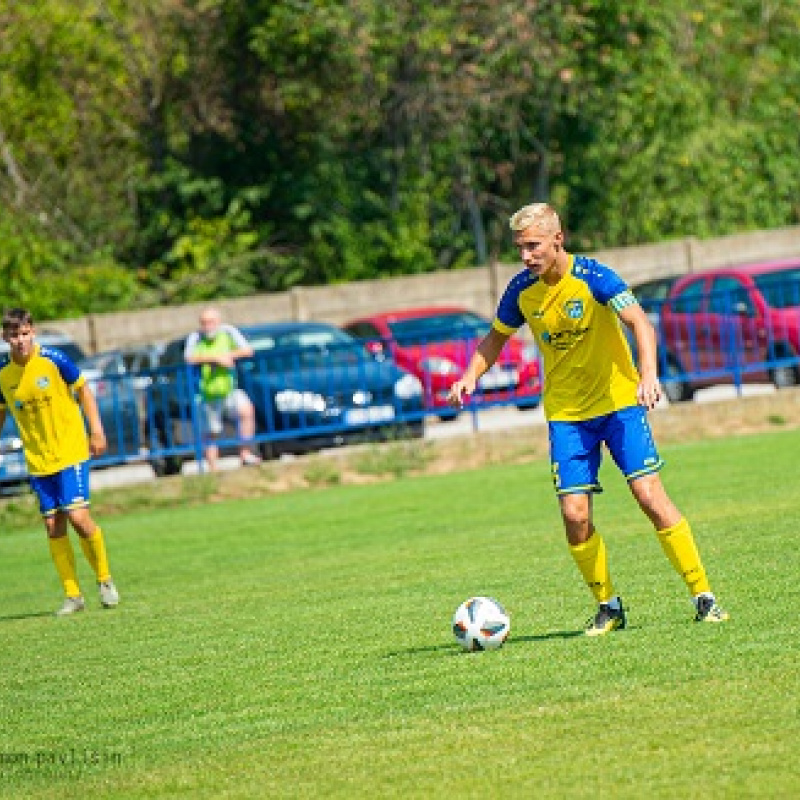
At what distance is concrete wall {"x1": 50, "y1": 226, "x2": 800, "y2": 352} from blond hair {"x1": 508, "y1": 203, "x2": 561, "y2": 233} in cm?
2636

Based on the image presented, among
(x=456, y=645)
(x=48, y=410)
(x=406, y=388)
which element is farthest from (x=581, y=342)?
(x=406, y=388)

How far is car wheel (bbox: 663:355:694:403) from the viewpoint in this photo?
2520cm

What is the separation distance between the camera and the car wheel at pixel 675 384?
25203mm

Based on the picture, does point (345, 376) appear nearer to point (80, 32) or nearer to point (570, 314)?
point (570, 314)

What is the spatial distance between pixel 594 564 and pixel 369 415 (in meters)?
13.8

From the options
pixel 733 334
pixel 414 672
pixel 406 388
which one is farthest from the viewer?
pixel 733 334

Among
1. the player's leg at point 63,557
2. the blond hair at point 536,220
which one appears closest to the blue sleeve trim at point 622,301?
the blond hair at point 536,220

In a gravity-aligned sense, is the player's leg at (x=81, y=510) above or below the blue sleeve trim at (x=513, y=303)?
below

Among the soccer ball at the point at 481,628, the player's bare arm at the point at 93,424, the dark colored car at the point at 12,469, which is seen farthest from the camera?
the dark colored car at the point at 12,469

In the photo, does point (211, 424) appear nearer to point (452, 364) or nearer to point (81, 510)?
point (452, 364)

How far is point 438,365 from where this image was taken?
2477 centimetres

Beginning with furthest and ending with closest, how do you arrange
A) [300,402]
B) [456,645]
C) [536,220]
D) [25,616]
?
[300,402] < [25,616] < [456,645] < [536,220]

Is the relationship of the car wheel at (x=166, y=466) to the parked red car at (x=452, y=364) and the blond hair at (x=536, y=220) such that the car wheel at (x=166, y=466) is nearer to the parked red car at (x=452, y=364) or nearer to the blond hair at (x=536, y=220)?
the parked red car at (x=452, y=364)

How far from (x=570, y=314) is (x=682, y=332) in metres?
15.3
